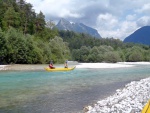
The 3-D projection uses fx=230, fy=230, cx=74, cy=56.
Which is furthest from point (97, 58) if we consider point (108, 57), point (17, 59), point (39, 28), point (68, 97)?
point (68, 97)

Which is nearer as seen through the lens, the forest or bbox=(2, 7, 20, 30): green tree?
the forest

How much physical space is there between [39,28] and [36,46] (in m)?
30.8

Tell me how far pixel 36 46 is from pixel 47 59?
6.05 meters

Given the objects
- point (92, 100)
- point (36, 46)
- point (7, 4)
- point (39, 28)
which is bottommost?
point (92, 100)

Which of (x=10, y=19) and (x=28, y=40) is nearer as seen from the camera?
(x=28, y=40)

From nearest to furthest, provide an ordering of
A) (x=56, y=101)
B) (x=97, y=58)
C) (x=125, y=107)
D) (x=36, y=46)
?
(x=125, y=107) < (x=56, y=101) < (x=36, y=46) < (x=97, y=58)

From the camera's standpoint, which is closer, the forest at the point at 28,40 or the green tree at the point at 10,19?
the forest at the point at 28,40

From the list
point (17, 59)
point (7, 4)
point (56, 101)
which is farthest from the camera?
point (7, 4)

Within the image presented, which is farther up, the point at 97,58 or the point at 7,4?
the point at 7,4

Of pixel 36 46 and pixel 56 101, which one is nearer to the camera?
pixel 56 101

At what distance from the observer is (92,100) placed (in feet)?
58.5

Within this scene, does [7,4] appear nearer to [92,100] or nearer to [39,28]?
[39,28]

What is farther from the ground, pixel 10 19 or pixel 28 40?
pixel 10 19

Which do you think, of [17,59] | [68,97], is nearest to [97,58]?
[17,59]
